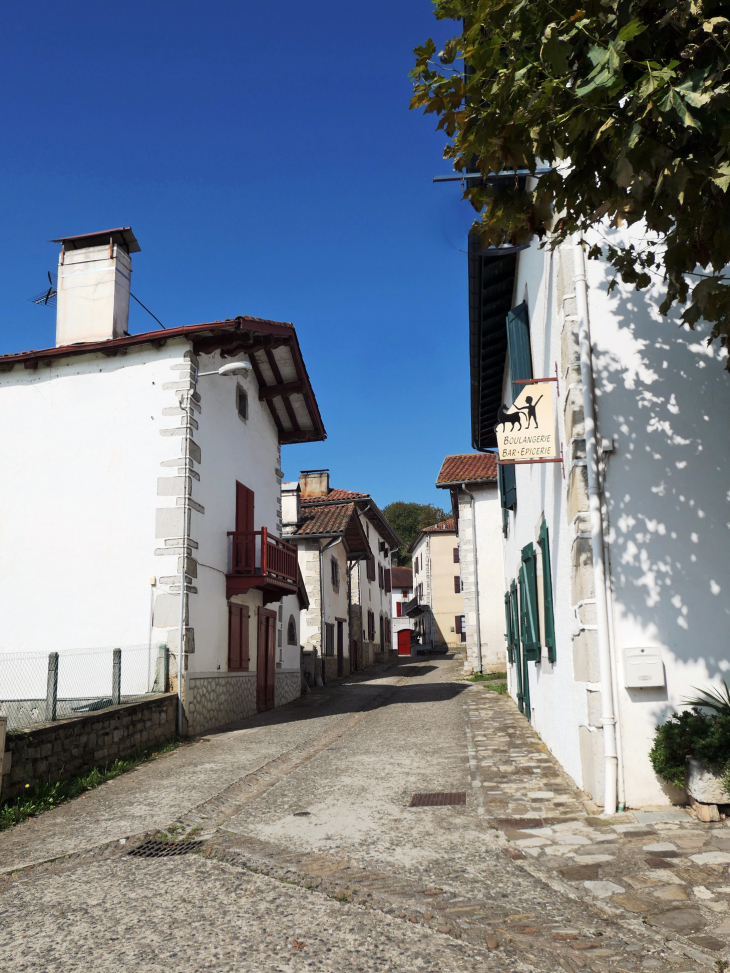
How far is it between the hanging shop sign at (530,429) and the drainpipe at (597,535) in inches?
24.1

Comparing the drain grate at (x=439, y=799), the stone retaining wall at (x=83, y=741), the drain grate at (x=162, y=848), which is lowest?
the drain grate at (x=162, y=848)

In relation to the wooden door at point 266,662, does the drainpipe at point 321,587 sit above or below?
above

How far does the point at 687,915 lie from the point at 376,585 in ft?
109

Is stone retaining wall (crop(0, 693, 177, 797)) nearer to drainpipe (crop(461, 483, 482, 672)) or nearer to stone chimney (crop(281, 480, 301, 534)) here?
drainpipe (crop(461, 483, 482, 672))

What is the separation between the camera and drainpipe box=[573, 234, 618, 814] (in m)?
5.87

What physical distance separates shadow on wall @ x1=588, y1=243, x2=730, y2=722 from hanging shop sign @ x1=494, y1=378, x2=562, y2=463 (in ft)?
2.25

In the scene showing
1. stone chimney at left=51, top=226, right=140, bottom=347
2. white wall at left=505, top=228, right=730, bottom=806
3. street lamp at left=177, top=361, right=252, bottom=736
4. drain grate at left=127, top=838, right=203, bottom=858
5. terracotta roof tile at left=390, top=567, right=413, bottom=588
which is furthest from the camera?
terracotta roof tile at left=390, top=567, right=413, bottom=588

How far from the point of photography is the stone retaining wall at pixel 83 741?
24.7ft

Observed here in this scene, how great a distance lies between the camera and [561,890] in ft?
14.2

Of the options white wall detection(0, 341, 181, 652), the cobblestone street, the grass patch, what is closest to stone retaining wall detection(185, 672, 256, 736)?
white wall detection(0, 341, 181, 652)

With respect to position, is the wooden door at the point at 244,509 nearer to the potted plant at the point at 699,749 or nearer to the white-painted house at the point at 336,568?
the white-painted house at the point at 336,568

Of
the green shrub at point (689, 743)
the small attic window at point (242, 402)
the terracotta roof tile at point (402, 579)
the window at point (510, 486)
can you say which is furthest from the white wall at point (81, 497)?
the terracotta roof tile at point (402, 579)

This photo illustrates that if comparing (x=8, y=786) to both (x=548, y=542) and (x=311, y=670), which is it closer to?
(x=548, y=542)

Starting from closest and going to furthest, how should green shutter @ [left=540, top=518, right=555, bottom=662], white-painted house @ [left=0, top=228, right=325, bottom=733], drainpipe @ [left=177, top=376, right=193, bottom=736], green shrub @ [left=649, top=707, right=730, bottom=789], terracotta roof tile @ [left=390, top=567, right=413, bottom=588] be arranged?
1. green shrub @ [left=649, top=707, right=730, bottom=789]
2. green shutter @ [left=540, top=518, right=555, bottom=662]
3. drainpipe @ [left=177, top=376, right=193, bottom=736]
4. white-painted house @ [left=0, top=228, right=325, bottom=733]
5. terracotta roof tile @ [left=390, top=567, right=413, bottom=588]
